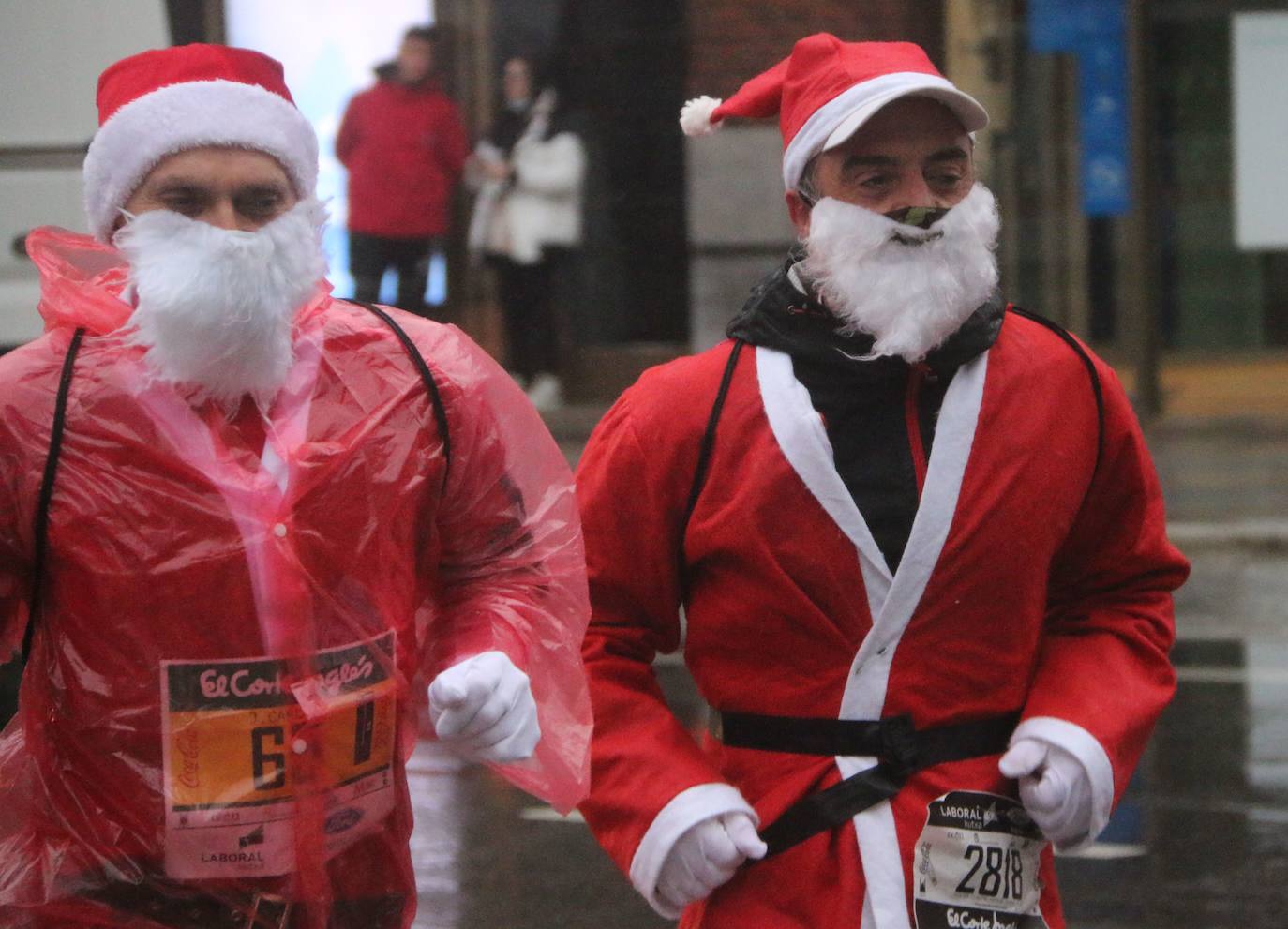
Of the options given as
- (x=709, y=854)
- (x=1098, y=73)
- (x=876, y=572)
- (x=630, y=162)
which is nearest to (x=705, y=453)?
(x=876, y=572)

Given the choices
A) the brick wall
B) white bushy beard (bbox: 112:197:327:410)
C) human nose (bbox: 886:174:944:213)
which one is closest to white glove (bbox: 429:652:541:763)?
white bushy beard (bbox: 112:197:327:410)

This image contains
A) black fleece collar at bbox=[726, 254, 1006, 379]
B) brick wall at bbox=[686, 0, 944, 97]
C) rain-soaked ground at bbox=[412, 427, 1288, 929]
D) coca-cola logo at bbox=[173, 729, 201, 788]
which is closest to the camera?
coca-cola logo at bbox=[173, 729, 201, 788]

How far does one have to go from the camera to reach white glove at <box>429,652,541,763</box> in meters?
2.36

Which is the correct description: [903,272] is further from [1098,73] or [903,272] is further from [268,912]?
[1098,73]

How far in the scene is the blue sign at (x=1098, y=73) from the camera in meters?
12.5

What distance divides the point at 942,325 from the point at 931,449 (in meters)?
0.17

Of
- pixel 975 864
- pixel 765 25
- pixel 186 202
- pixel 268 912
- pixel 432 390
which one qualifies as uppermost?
pixel 765 25

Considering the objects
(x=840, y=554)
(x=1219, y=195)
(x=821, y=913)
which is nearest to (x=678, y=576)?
(x=840, y=554)

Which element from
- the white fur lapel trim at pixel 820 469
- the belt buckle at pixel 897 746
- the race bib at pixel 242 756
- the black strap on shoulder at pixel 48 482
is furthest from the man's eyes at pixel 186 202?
the belt buckle at pixel 897 746

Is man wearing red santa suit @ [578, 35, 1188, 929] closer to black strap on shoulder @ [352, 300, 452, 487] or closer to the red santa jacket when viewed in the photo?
the red santa jacket

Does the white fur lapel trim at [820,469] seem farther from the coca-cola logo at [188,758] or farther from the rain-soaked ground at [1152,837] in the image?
the rain-soaked ground at [1152,837]

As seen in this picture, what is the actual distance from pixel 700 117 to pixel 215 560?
1206 millimetres

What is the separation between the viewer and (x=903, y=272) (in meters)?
2.79

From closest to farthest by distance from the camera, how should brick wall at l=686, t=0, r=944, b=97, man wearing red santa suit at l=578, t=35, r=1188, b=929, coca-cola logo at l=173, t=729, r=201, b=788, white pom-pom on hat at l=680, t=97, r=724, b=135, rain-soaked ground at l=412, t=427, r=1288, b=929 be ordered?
coca-cola logo at l=173, t=729, r=201, b=788 → man wearing red santa suit at l=578, t=35, r=1188, b=929 → white pom-pom on hat at l=680, t=97, r=724, b=135 → rain-soaked ground at l=412, t=427, r=1288, b=929 → brick wall at l=686, t=0, r=944, b=97
